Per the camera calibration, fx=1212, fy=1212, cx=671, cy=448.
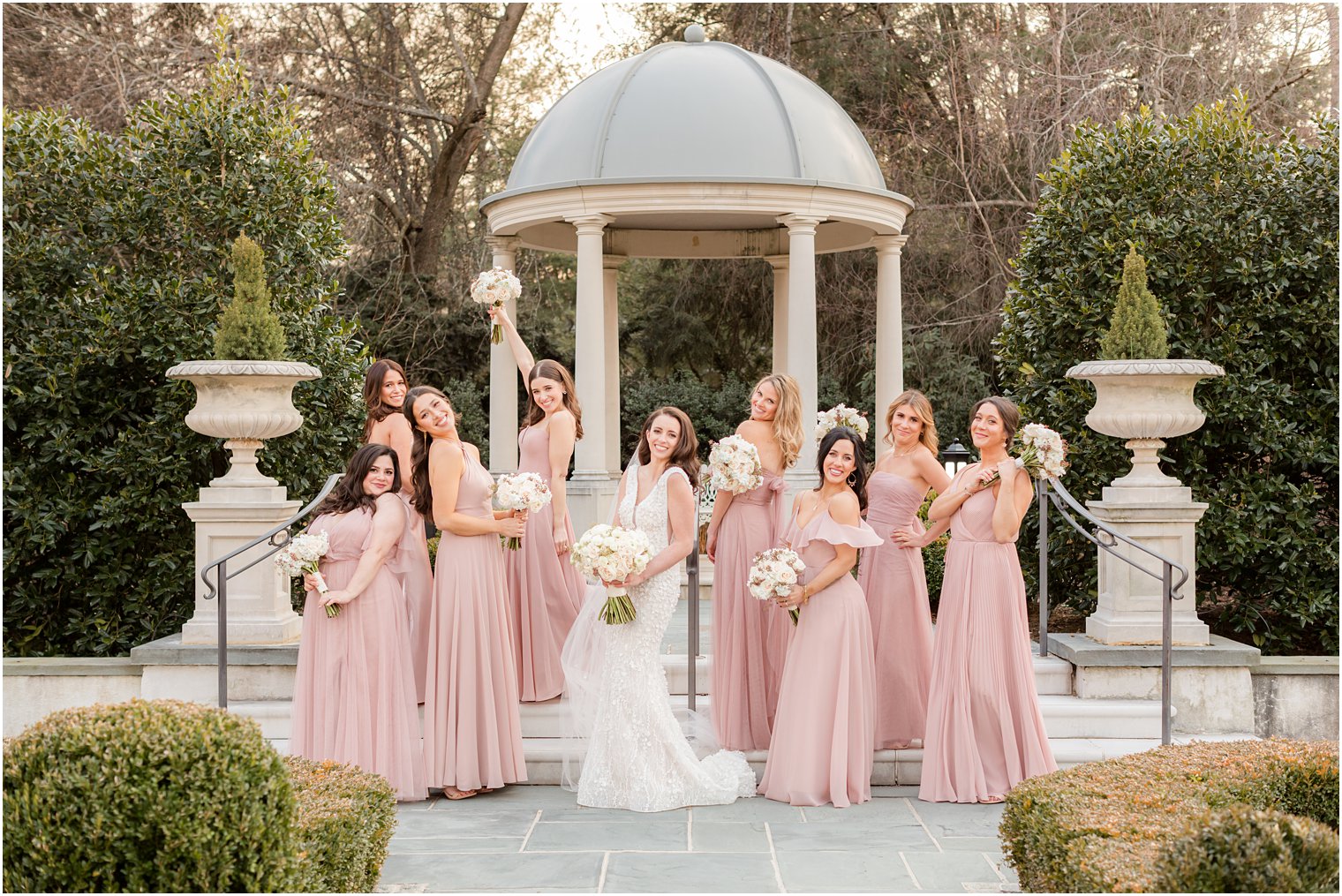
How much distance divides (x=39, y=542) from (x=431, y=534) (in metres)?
4.67

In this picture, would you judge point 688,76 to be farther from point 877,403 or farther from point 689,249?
point 877,403

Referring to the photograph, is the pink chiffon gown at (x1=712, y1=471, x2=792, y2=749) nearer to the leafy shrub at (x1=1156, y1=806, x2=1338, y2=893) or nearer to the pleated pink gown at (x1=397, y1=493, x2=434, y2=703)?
the pleated pink gown at (x1=397, y1=493, x2=434, y2=703)

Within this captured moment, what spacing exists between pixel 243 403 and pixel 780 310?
685 centimetres

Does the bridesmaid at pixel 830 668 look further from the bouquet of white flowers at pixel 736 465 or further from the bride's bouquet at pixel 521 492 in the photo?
the bride's bouquet at pixel 521 492

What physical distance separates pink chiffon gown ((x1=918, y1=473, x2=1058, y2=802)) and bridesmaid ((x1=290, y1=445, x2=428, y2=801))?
267cm

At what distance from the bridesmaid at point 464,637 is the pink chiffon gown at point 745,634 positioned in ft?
3.81

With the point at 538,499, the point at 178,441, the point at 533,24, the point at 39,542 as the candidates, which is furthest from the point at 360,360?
the point at 533,24

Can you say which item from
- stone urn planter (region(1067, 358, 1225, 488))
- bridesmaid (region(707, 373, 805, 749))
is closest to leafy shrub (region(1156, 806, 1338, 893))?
bridesmaid (region(707, 373, 805, 749))

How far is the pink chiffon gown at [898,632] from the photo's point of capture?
6.61 metres

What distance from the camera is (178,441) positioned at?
28.8 feet

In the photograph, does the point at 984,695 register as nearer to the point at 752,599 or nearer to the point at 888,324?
the point at 752,599

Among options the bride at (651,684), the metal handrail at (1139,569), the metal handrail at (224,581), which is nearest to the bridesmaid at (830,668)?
the bride at (651,684)

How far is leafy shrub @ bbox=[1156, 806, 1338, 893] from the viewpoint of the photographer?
342 centimetres

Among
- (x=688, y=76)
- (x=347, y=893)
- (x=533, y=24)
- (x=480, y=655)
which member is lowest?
(x=347, y=893)
